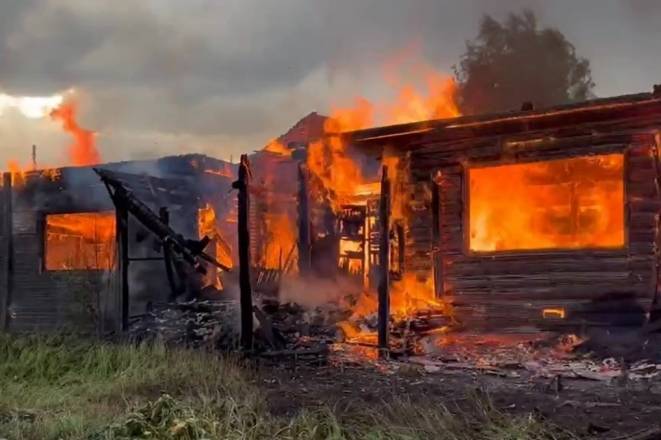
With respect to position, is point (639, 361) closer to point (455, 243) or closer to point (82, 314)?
point (455, 243)

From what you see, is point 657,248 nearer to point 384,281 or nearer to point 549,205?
point 549,205

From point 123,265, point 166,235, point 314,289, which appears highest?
point 166,235

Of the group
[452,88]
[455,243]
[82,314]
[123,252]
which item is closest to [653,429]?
[455,243]

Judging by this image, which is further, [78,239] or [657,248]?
[78,239]

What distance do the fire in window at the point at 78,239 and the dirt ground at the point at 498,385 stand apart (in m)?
11.8

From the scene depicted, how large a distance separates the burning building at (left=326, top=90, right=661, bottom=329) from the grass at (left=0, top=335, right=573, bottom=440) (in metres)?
3.76

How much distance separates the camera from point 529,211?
40.2ft

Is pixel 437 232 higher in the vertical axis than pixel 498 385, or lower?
higher

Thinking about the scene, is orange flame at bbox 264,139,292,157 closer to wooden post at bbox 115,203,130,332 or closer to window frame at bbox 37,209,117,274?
window frame at bbox 37,209,117,274

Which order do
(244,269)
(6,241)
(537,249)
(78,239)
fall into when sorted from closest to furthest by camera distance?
(244,269) → (537,249) → (6,241) → (78,239)

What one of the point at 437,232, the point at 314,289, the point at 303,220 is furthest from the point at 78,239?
the point at 437,232

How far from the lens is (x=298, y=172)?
2130 cm

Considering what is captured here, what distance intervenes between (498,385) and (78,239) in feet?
52.6

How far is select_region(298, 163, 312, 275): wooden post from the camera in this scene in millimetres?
20750
